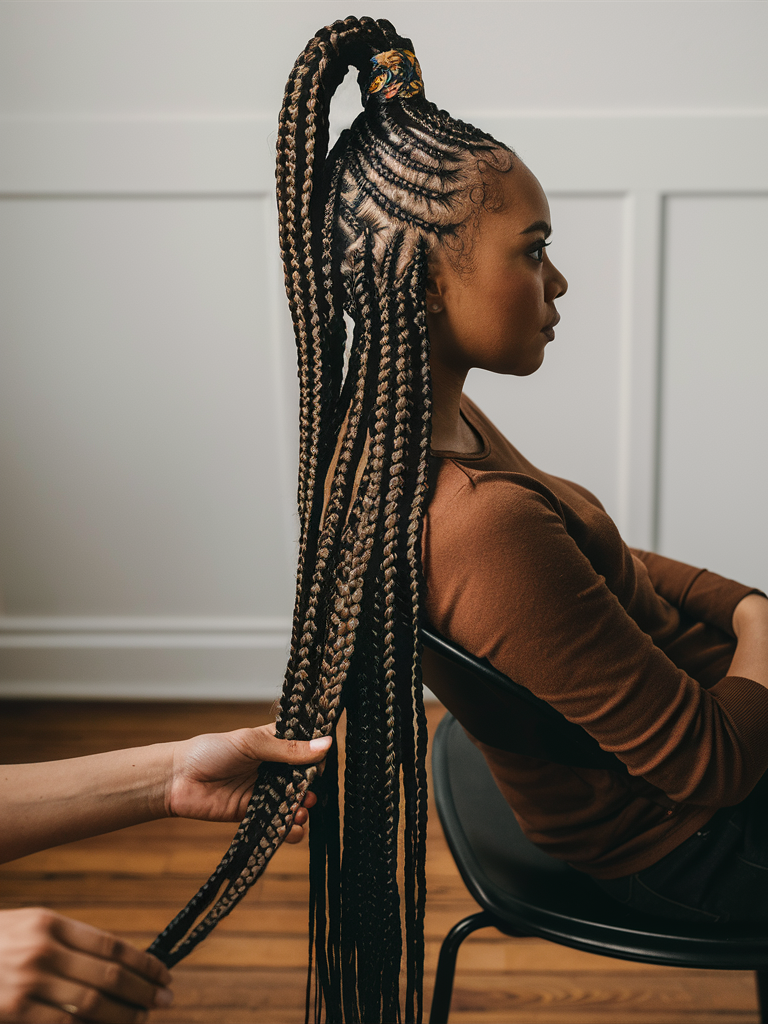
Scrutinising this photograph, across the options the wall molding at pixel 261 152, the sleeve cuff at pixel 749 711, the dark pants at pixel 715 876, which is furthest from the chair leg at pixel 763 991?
the wall molding at pixel 261 152

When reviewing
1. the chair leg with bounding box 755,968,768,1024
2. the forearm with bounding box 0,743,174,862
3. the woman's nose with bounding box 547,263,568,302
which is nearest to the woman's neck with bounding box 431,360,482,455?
the woman's nose with bounding box 547,263,568,302

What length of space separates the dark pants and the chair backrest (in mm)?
124

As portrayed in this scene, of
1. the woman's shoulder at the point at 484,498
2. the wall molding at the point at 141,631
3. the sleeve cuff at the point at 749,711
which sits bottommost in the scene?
the wall molding at the point at 141,631

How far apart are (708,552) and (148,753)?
4.83ft

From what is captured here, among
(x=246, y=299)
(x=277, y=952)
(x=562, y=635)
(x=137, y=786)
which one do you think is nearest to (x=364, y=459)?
(x=562, y=635)

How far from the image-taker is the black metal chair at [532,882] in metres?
0.76

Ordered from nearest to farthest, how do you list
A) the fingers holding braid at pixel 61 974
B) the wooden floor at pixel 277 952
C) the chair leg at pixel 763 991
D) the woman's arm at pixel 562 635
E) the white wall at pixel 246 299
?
the fingers holding braid at pixel 61 974
the woman's arm at pixel 562 635
the chair leg at pixel 763 991
the wooden floor at pixel 277 952
the white wall at pixel 246 299

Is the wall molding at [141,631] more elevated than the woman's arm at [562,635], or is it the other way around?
the woman's arm at [562,635]

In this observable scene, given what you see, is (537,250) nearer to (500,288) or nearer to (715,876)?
(500,288)

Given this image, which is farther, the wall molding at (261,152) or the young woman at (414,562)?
the wall molding at (261,152)

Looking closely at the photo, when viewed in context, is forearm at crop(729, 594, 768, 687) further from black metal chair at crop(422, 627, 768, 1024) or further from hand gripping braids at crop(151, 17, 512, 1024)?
hand gripping braids at crop(151, 17, 512, 1024)

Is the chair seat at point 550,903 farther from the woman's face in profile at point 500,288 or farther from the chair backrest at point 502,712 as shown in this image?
the woman's face in profile at point 500,288

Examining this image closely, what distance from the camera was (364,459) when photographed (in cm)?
78

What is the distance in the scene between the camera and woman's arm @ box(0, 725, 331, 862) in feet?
2.61
